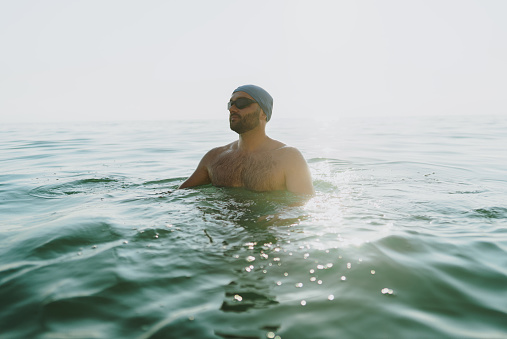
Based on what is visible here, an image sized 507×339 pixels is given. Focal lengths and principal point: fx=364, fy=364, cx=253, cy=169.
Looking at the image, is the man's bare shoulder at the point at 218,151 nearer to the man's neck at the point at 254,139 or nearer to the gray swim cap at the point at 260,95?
the man's neck at the point at 254,139

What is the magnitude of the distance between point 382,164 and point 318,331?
7.31 meters

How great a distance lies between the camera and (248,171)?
4.67m

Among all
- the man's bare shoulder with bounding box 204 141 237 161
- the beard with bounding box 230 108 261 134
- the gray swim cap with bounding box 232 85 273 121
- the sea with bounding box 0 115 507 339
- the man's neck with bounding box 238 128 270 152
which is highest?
the gray swim cap with bounding box 232 85 273 121

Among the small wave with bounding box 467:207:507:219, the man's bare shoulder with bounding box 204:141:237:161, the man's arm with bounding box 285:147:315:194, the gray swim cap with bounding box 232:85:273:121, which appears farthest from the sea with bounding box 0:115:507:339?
the gray swim cap with bounding box 232:85:273:121

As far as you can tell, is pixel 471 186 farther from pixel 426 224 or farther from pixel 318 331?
pixel 318 331

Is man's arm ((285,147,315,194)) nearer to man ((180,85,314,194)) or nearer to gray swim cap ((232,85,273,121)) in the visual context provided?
man ((180,85,314,194))

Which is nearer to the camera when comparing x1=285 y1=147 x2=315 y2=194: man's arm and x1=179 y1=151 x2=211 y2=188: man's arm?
x1=285 y1=147 x2=315 y2=194: man's arm

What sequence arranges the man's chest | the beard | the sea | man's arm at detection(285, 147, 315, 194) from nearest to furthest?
the sea
man's arm at detection(285, 147, 315, 194)
the man's chest
the beard

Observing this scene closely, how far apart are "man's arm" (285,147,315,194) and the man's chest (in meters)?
0.11

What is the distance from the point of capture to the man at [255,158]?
4.43 metres

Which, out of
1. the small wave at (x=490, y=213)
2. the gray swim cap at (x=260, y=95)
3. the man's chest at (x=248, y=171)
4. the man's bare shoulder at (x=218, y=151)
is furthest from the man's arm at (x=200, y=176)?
the small wave at (x=490, y=213)

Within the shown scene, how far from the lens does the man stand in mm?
4426

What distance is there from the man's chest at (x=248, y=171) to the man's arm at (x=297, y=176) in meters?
0.11

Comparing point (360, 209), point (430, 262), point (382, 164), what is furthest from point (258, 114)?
point (382, 164)
